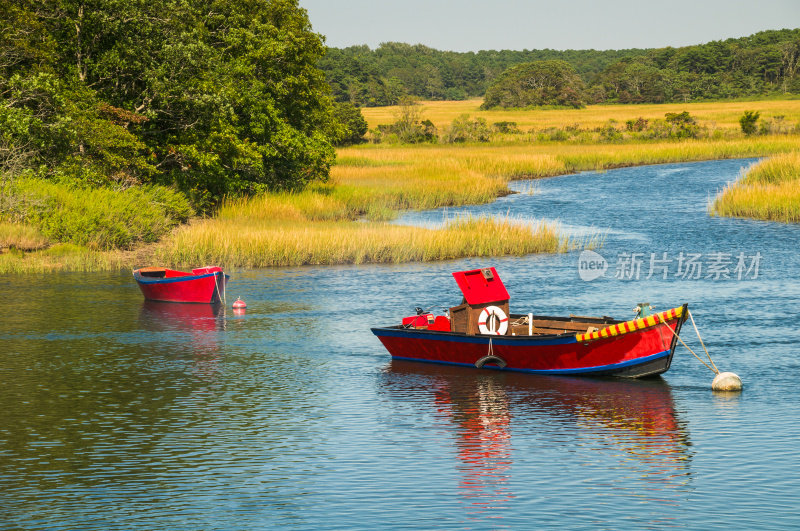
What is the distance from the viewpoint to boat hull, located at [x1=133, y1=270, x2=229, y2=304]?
30594 mm

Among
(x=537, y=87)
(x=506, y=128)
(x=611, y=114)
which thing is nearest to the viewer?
(x=506, y=128)

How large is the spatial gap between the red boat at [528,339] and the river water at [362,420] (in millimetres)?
397

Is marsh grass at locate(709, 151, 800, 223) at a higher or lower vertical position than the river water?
higher

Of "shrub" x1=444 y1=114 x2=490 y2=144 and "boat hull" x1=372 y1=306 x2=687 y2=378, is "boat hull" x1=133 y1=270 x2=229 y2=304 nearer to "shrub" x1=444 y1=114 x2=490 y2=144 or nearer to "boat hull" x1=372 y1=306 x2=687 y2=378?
"boat hull" x1=372 y1=306 x2=687 y2=378

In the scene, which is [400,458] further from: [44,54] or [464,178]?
[464,178]

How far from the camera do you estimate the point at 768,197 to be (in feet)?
160

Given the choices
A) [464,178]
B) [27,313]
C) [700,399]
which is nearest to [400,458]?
[700,399]

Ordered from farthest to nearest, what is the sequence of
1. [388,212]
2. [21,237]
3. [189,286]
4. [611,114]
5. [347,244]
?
[611,114] < [388,212] < [347,244] < [21,237] < [189,286]

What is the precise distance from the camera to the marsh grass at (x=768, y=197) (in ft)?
156

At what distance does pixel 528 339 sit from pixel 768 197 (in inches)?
1304

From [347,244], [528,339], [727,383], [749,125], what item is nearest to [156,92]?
[347,244]

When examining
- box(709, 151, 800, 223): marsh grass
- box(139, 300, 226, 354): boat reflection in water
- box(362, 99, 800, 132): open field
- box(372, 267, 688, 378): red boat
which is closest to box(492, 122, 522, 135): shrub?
box(362, 99, 800, 132): open field

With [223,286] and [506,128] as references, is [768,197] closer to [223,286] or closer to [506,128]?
[223,286]

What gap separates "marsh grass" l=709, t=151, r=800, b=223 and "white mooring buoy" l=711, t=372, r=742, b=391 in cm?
3083
